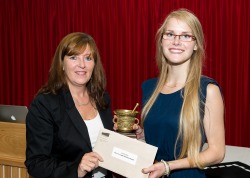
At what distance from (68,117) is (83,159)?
0.24 metres

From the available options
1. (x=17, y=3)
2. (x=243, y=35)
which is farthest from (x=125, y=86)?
(x=17, y=3)

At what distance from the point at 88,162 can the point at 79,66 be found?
0.50 meters

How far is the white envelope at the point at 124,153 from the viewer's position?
1504 millimetres

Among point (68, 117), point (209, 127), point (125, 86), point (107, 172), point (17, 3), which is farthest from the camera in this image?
point (17, 3)

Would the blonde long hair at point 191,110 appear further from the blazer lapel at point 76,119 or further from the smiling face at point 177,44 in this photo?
the blazer lapel at point 76,119

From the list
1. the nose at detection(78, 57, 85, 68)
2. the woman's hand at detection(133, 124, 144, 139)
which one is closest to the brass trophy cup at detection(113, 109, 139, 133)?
the woman's hand at detection(133, 124, 144, 139)

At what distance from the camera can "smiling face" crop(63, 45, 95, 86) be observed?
1788 mm

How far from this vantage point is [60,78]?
1832 mm

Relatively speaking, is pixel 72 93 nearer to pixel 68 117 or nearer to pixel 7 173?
pixel 68 117

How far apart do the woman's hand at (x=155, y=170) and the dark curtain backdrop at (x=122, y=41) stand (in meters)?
2.36

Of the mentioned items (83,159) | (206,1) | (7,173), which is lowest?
(7,173)

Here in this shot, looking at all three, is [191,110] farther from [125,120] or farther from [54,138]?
[54,138]

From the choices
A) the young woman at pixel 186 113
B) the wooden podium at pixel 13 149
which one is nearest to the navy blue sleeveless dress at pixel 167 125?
the young woman at pixel 186 113

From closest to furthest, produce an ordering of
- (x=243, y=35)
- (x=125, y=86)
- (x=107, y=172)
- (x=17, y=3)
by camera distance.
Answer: (x=107, y=172), (x=243, y=35), (x=125, y=86), (x=17, y=3)
